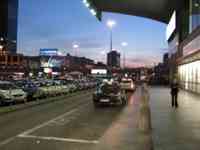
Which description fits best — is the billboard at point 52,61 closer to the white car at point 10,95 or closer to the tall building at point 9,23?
the tall building at point 9,23

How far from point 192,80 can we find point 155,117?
22.7 m

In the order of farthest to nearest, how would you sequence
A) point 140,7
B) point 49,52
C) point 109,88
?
1. point 49,52
2. point 140,7
3. point 109,88

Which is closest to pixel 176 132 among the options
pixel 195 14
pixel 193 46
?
pixel 193 46

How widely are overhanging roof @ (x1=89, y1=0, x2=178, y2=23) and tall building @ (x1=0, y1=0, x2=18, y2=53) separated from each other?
95.6m

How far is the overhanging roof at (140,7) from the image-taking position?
47.9 meters

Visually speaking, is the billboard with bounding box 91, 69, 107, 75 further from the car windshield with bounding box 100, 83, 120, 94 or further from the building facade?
the car windshield with bounding box 100, 83, 120, 94

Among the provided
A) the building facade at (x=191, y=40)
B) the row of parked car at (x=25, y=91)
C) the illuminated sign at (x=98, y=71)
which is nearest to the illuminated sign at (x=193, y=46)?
the building facade at (x=191, y=40)

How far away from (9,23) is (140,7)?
109573 millimetres

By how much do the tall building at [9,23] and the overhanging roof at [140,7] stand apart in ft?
314

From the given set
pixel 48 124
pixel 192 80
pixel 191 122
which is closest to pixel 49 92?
pixel 192 80

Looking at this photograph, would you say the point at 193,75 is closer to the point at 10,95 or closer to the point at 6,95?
the point at 10,95

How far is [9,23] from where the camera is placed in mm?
150375

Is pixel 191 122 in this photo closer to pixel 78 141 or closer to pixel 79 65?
pixel 78 141

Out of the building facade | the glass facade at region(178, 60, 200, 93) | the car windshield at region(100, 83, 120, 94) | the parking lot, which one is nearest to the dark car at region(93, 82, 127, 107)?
the car windshield at region(100, 83, 120, 94)
